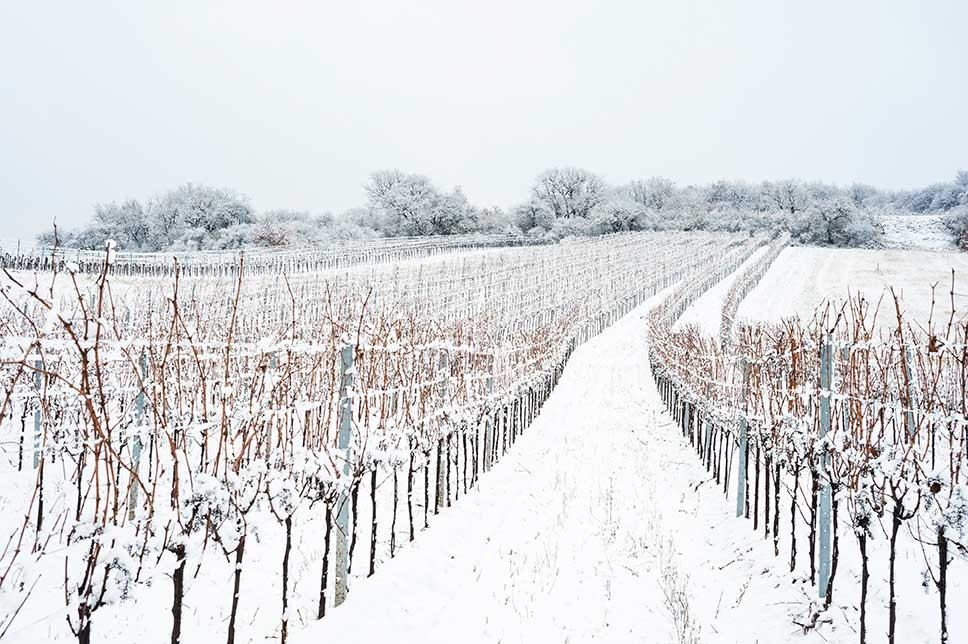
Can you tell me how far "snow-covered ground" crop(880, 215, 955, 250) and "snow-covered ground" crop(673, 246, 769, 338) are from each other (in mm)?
24268

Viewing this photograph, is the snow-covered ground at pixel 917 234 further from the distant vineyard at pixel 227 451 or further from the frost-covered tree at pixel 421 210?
the distant vineyard at pixel 227 451

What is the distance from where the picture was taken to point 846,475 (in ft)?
11.9

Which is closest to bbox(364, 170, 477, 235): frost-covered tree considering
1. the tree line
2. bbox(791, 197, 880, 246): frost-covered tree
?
the tree line

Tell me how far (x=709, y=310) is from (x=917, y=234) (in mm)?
44062

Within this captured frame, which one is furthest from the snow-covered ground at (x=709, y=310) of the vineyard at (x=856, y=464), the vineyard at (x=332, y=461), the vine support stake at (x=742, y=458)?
the vineyard at (x=856, y=464)

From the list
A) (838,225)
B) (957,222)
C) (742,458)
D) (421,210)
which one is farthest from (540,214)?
(742,458)

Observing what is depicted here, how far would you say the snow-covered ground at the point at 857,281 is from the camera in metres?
26.0

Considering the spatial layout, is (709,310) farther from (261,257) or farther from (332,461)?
(332,461)

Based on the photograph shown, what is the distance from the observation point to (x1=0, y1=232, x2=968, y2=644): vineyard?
256cm

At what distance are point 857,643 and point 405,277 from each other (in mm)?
33744

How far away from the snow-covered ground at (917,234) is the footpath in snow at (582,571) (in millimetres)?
59867

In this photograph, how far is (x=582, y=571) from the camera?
469 centimetres

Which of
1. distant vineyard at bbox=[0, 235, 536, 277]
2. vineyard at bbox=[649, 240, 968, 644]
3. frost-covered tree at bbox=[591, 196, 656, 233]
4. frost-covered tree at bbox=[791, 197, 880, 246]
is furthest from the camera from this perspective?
frost-covered tree at bbox=[591, 196, 656, 233]

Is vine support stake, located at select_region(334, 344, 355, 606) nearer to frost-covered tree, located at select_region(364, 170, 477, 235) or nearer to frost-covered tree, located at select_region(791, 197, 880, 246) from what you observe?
frost-covered tree, located at select_region(364, 170, 477, 235)
